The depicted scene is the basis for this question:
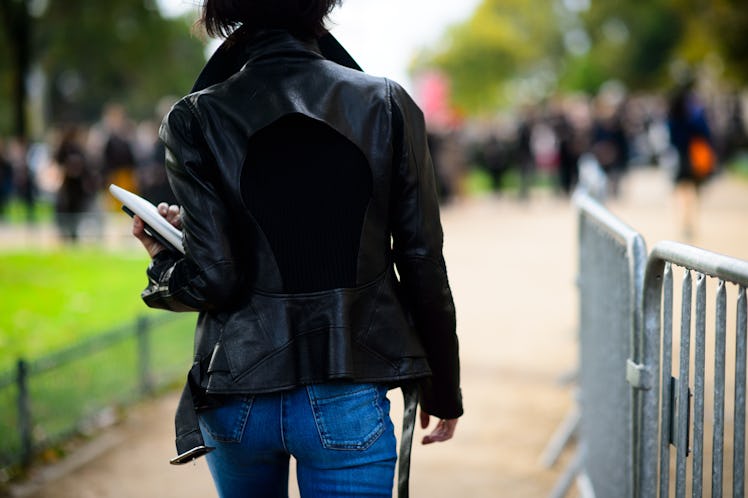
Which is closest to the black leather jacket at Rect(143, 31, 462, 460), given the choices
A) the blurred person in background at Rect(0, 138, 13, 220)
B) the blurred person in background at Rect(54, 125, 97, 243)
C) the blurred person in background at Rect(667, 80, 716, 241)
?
the blurred person in background at Rect(667, 80, 716, 241)

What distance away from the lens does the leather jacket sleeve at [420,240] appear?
2.20 metres

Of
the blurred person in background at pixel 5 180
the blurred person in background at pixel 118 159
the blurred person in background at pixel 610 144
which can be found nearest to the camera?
the blurred person in background at pixel 118 159

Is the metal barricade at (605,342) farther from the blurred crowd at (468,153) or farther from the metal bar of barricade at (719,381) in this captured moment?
the blurred crowd at (468,153)

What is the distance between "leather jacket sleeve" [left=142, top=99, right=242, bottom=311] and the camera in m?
2.12

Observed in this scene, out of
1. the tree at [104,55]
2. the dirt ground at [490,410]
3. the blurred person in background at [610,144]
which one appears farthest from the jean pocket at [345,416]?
the tree at [104,55]

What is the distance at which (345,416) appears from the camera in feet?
6.92

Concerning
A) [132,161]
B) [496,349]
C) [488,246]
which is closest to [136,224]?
[496,349]

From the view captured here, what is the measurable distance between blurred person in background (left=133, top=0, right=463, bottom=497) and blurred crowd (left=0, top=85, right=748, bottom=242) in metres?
3.33

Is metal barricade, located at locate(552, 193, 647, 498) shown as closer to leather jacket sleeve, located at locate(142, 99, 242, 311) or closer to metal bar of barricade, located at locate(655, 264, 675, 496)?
metal bar of barricade, located at locate(655, 264, 675, 496)

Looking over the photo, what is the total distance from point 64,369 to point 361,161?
410 cm

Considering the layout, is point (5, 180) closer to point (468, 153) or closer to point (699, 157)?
point (468, 153)

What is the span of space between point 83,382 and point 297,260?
4.32m

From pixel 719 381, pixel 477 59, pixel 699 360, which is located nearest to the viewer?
pixel 719 381

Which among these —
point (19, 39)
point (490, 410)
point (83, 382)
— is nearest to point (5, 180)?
point (19, 39)
